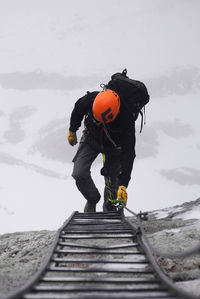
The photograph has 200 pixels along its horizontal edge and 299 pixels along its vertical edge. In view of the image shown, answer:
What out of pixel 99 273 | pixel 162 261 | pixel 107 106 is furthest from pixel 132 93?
pixel 99 273

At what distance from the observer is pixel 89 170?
627cm

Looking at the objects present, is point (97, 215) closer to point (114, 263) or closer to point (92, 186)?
point (92, 186)

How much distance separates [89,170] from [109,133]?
2.99 ft

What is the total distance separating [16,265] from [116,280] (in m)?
1.97

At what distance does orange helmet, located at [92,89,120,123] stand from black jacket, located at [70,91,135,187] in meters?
0.28

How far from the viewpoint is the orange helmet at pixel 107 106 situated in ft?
17.1

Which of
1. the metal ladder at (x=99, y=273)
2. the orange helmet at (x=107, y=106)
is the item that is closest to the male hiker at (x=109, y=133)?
the orange helmet at (x=107, y=106)

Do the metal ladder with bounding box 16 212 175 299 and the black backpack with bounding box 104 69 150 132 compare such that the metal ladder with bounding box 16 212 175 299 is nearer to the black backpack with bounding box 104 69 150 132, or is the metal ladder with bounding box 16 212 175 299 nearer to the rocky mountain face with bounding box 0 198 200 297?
the rocky mountain face with bounding box 0 198 200 297

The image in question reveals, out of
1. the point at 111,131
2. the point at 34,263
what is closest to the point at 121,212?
the point at 111,131

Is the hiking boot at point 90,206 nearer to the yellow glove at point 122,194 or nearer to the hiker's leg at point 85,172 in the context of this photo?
the hiker's leg at point 85,172

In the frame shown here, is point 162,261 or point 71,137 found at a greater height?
point 71,137

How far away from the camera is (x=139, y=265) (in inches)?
121

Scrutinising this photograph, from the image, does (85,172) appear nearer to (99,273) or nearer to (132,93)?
(132,93)

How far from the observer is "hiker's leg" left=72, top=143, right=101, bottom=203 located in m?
6.09
